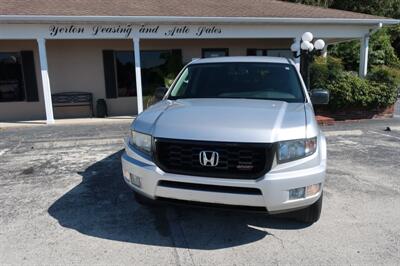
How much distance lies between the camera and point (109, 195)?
15.2 ft

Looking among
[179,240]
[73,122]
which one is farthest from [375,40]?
[179,240]

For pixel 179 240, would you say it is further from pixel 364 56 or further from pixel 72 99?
pixel 364 56

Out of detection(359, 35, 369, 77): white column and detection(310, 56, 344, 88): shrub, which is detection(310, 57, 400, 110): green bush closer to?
detection(310, 56, 344, 88): shrub

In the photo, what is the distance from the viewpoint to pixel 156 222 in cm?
385

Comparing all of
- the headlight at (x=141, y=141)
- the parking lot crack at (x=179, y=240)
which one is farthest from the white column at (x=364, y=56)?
the headlight at (x=141, y=141)

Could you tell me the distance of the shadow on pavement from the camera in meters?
3.49

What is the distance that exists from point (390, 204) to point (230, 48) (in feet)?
34.7

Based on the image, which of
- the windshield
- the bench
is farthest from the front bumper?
the bench

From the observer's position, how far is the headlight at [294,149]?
122 inches

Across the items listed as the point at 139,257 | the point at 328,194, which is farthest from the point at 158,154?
the point at 328,194

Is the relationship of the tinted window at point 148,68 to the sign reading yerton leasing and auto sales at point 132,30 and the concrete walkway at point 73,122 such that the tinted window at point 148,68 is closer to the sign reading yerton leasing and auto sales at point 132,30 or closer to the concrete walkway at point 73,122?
the concrete walkway at point 73,122

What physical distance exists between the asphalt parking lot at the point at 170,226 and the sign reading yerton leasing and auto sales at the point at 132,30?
231 inches

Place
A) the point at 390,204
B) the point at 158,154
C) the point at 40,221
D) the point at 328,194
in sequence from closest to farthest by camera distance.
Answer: the point at 158,154 < the point at 40,221 < the point at 390,204 < the point at 328,194

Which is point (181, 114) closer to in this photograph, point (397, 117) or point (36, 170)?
point (36, 170)
